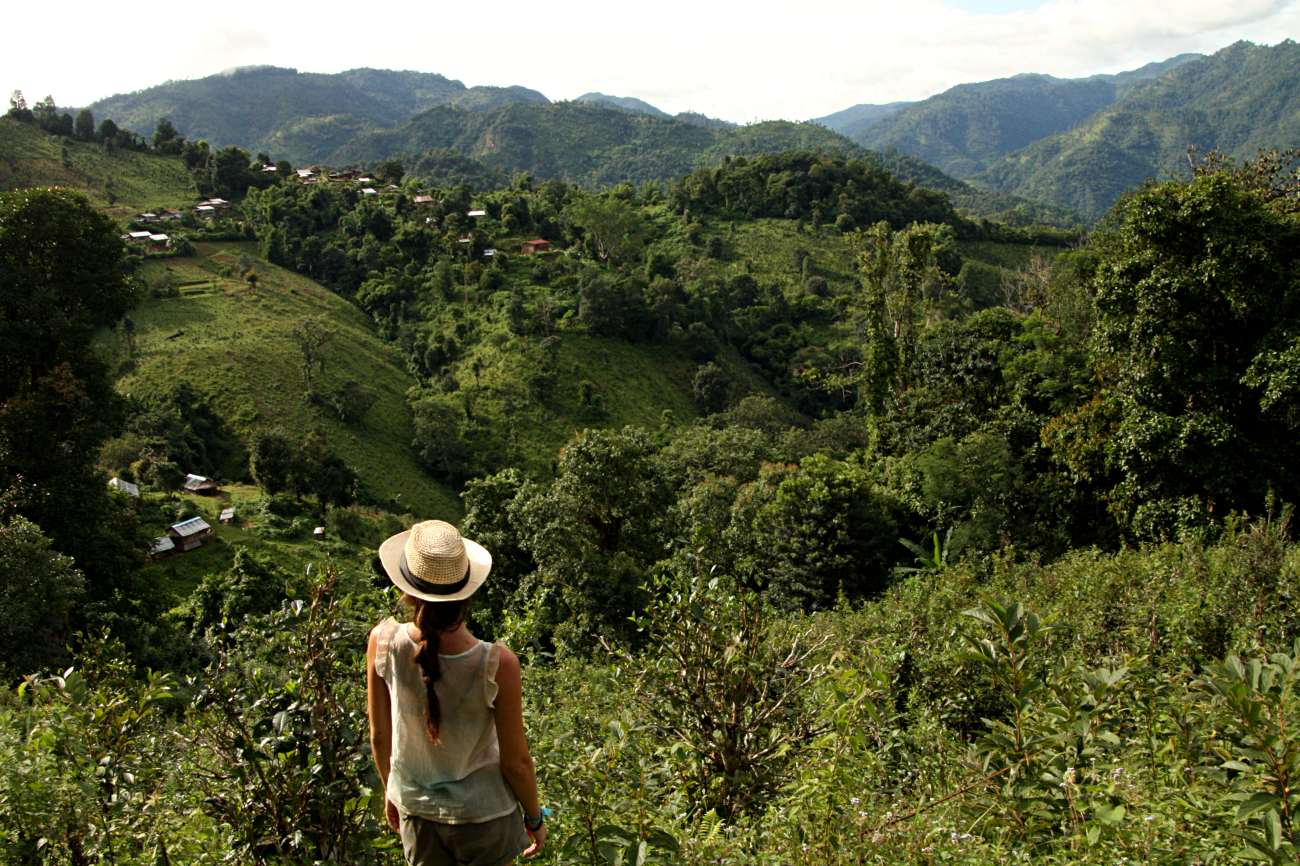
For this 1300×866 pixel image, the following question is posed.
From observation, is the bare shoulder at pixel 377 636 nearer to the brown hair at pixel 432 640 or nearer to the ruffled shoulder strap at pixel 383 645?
the ruffled shoulder strap at pixel 383 645

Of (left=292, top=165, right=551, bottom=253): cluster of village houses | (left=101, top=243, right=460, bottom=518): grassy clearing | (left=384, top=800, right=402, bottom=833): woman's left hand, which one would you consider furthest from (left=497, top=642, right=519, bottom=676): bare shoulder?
(left=292, top=165, right=551, bottom=253): cluster of village houses

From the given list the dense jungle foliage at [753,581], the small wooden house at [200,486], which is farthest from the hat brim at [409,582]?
the small wooden house at [200,486]

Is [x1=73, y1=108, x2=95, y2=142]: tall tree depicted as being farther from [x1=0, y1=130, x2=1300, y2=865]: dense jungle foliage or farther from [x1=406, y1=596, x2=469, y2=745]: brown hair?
[x1=406, y1=596, x2=469, y2=745]: brown hair

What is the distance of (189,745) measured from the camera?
2822mm

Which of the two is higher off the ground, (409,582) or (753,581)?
(409,582)

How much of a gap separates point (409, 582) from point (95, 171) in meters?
71.5

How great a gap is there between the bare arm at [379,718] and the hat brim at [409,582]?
8.4 inches

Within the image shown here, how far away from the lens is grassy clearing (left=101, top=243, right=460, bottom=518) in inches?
1324

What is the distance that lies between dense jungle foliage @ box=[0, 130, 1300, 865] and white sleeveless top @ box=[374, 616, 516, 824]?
0.32 meters

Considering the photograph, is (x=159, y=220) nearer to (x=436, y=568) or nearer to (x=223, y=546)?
(x=223, y=546)

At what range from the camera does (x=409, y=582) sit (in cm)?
229

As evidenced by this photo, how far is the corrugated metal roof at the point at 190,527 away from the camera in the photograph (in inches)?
859

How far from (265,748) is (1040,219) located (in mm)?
135421

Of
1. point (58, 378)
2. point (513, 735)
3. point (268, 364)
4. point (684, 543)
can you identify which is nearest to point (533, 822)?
point (513, 735)
